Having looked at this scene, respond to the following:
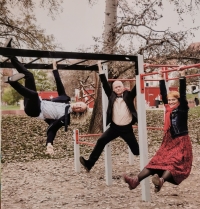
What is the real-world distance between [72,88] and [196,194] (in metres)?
3.09

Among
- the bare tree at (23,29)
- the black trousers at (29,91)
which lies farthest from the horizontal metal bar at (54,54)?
the bare tree at (23,29)

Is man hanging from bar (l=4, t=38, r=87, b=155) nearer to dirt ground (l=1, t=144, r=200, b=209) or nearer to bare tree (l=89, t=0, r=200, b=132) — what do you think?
dirt ground (l=1, t=144, r=200, b=209)

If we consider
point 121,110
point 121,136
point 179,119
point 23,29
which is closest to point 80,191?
point 121,136

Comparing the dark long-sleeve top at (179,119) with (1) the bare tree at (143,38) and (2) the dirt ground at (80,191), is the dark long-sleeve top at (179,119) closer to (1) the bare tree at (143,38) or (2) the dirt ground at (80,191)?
(2) the dirt ground at (80,191)

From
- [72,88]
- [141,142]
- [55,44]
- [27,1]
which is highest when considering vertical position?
[27,1]

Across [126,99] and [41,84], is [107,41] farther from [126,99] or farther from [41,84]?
[126,99]

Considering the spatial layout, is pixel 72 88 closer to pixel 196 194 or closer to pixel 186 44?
pixel 186 44

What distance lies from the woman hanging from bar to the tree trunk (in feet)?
13.1

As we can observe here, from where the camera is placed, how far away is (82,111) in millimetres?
3590

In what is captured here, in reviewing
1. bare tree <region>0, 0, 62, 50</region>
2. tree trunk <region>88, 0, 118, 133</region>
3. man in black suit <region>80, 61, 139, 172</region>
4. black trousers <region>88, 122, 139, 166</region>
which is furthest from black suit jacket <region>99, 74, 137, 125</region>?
tree trunk <region>88, 0, 118, 133</region>

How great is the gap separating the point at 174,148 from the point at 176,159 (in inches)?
4.6

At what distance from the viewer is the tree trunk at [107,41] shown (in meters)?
6.84

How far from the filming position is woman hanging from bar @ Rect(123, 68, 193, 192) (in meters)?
3.02

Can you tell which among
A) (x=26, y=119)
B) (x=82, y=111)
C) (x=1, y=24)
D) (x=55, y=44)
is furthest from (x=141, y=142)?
(x=26, y=119)
